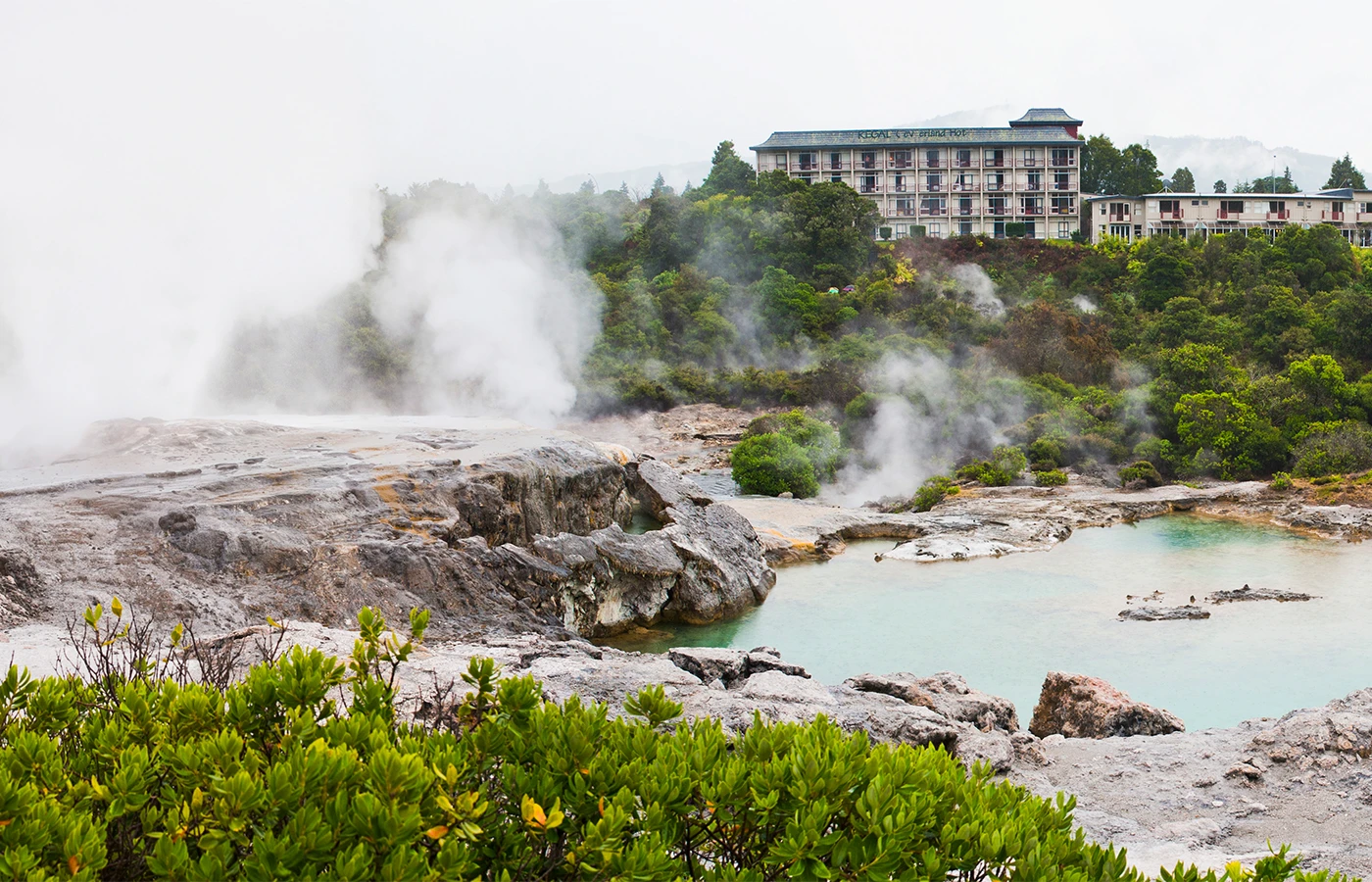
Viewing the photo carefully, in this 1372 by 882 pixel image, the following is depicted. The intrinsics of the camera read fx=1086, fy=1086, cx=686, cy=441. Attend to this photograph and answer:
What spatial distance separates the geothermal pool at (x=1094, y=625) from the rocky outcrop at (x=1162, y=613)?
0.68 ft

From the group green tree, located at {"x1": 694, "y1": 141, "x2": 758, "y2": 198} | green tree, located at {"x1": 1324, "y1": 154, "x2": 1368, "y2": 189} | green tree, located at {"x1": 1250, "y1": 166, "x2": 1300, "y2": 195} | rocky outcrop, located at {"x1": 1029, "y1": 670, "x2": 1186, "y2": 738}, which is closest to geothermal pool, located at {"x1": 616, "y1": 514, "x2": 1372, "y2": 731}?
rocky outcrop, located at {"x1": 1029, "y1": 670, "x2": 1186, "y2": 738}

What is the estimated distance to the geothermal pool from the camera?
11289 millimetres

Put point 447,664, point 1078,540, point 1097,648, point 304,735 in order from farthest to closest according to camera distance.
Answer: point 1078,540, point 1097,648, point 447,664, point 304,735

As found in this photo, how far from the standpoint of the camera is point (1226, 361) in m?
29.3

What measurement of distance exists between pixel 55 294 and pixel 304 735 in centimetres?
1530

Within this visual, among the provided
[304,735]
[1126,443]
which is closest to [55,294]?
[304,735]

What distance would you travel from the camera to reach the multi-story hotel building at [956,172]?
54.1 metres

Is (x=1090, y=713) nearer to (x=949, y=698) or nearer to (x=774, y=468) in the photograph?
(x=949, y=698)

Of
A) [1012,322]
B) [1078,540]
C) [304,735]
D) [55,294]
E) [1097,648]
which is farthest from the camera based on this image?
[1012,322]

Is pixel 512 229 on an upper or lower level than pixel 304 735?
upper

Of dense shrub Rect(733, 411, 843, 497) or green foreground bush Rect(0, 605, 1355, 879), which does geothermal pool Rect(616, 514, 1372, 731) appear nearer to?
dense shrub Rect(733, 411, 843, 497)

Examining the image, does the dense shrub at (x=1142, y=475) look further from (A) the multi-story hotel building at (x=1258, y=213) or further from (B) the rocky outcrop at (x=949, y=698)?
(A) the multi-story hotel building at (x=1258, y=213)

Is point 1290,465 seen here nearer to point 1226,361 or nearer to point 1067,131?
point 1226,361

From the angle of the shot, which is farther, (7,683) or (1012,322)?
(1012,322)
